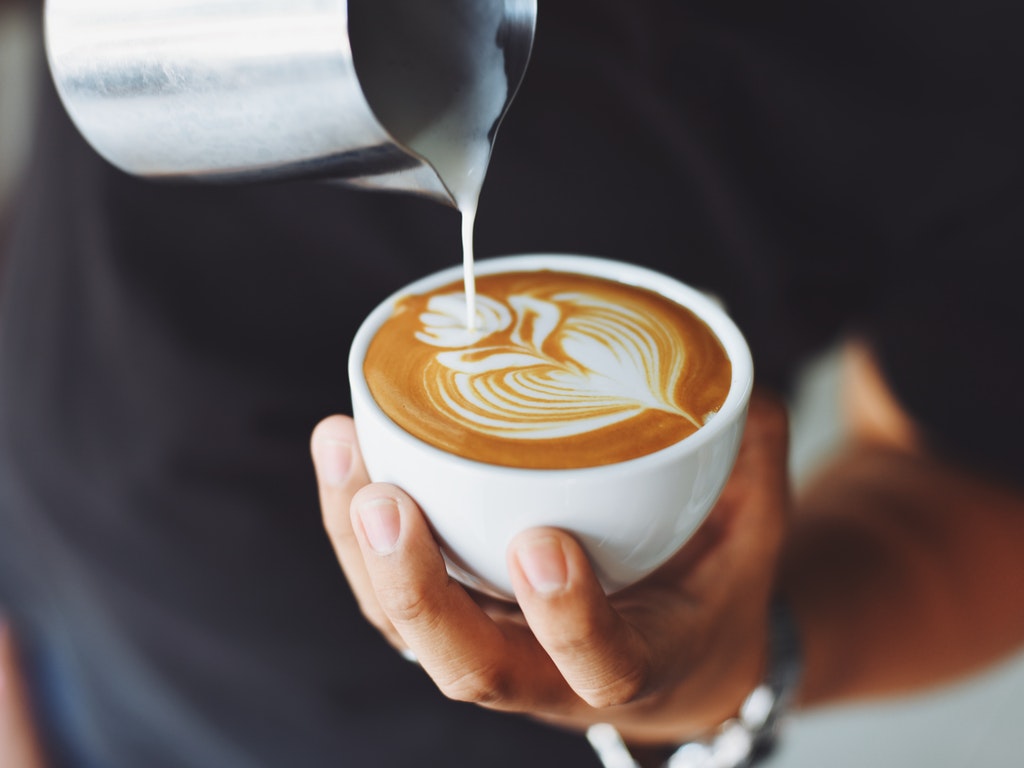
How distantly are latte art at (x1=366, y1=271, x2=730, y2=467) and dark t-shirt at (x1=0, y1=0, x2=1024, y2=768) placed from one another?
351 millimetres

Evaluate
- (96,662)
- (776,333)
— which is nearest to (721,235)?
(776,333)

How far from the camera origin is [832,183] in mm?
1338

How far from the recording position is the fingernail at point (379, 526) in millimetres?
558

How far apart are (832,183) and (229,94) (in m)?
1.07

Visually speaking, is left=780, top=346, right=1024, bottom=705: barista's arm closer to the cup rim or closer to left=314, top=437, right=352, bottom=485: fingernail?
the cup rim

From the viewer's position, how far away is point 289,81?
49 centimetres

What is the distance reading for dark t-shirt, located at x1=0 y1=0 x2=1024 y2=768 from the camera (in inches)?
40.4

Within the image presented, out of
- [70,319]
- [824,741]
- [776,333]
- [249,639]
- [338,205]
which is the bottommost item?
[824,741]

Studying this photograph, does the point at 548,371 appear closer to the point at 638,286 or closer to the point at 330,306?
the point at 638,286

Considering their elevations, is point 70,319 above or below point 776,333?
above

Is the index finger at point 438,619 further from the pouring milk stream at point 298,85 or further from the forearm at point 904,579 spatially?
the forearm at point 904,579

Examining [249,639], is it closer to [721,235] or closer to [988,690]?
[721,235]

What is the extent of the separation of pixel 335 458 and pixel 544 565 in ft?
0.62

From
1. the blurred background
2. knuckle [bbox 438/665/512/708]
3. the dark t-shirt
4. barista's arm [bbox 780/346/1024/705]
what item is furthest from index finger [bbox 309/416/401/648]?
the blurred background
